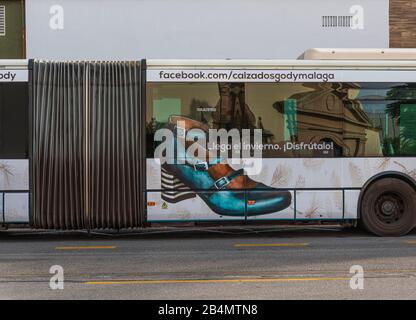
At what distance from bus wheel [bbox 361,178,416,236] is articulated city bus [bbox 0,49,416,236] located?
2 cm

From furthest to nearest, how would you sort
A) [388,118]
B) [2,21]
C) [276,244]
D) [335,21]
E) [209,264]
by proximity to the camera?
[335,21], [2,21], [388,118], [276,244], [209,264]

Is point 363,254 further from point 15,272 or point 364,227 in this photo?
point 15,272

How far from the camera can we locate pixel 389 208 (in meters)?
10.9

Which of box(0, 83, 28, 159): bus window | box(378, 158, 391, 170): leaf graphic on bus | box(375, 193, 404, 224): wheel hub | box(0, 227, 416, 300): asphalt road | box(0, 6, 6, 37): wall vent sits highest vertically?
box(0, 6, 6, 37): wall vent

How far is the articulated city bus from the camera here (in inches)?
412

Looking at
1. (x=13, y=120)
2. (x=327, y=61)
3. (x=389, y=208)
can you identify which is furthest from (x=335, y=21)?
(x=13, y=120)

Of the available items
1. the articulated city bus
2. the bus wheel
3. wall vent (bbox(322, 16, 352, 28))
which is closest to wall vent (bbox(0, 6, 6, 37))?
the articulated city bus

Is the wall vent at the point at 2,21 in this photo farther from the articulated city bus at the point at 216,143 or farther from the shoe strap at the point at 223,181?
the shoe strap at the point at 223,181

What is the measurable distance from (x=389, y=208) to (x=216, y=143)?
327 cm

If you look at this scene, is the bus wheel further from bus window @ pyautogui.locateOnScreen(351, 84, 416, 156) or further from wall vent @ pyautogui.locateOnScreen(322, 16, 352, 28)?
wall vent @ pyautogui.locateOnScreen(322, 16, 352, 28)

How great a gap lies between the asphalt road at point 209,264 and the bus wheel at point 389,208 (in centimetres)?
31

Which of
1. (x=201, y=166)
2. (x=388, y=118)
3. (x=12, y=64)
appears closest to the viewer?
(x=12, y=64)

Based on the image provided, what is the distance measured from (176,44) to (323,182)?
398 inches

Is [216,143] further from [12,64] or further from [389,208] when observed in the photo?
[12,64]
